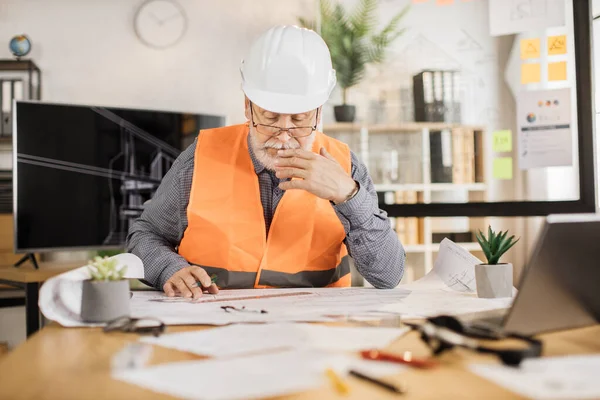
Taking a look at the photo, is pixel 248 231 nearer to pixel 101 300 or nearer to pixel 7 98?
pixel 101 300

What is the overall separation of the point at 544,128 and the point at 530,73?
296 mm

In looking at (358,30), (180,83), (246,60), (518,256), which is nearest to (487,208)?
(518,256)

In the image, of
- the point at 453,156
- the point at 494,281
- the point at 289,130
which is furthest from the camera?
the point at 453,156

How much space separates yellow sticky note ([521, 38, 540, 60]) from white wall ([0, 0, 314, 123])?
58.0 inches

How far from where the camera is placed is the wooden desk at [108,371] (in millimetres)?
664

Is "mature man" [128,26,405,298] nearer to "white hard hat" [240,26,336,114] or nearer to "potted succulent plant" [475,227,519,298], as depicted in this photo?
"white hard hat" [240,26,336,114]

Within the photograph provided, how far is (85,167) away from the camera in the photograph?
345 cm

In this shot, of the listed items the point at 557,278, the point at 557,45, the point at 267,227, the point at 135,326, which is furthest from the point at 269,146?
the point at 557,45

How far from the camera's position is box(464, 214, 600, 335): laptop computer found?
2.92 ft

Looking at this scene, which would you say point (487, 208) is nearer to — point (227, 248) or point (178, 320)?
point (227, 248)

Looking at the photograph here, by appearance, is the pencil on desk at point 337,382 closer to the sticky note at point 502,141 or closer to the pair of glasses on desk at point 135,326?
the pair of glasses on desk at point 135,326

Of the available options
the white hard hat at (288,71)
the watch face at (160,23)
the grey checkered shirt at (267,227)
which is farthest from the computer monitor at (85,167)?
the white hard hat at (288,71)

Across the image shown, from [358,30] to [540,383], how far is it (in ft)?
9.32

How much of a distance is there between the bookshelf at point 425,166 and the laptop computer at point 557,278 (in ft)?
7.29
